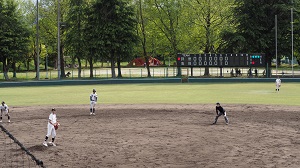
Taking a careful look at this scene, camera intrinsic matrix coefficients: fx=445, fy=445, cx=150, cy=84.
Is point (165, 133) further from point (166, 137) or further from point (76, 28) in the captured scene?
point (76, 28)

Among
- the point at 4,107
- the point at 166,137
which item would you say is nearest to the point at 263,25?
the point at 4,107

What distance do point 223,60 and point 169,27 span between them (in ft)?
60.0

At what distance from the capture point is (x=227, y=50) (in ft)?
263

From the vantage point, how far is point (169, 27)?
84375 mm

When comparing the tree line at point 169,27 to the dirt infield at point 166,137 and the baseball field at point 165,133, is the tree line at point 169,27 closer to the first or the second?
the baseball field at point 165,133

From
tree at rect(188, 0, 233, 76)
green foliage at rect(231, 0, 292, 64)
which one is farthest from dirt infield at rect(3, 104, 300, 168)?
tree at rect(188, 0, 233, 76)

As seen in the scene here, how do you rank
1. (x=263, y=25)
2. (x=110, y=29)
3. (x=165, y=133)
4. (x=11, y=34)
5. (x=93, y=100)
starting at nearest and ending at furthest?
1. (x=165, y=133)
2. (x=93, y=100)
3. (x=11, y=34)
4. (x=110, y=29)
5. (x=263, y=25)

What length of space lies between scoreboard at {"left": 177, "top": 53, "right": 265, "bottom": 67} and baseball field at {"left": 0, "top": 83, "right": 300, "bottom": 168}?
27.6m

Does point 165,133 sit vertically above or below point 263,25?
below

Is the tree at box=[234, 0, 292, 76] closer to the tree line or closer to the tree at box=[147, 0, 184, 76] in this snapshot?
the tree line

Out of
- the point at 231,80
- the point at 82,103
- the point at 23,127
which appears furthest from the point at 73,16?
the point at 23,127

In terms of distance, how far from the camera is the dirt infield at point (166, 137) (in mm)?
18172

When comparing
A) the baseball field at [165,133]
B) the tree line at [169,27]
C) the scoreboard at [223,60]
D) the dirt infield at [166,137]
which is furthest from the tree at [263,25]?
the dirt infield at [166,137]

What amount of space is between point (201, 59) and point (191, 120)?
136 ft
